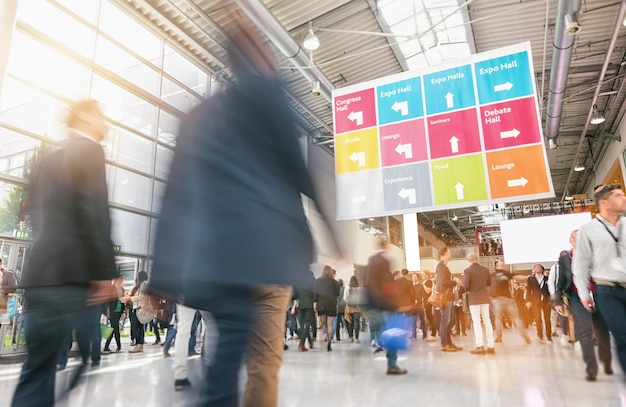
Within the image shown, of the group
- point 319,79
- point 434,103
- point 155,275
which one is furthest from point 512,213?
point 155,275

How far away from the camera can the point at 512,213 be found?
20719 millimetres

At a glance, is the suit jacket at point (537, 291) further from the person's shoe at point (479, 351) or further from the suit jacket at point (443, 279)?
the person's shoe at point (479, 351)

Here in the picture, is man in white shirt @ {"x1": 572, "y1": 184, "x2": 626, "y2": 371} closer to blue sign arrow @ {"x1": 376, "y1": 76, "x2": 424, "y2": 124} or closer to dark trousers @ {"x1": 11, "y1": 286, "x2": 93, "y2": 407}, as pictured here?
blue sign arrow @ {"x1": 376, "y1": 76, "x2": 424, "y2": 124}

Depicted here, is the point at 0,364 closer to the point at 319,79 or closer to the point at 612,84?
the point at 319,79

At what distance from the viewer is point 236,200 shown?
1.12 m

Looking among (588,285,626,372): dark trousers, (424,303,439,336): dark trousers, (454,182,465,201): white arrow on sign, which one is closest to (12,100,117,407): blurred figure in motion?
(588,285,626,372): dark trousers

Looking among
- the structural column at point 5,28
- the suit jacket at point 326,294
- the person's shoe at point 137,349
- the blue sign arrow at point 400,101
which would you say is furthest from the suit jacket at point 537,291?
the structural column at point 5,28

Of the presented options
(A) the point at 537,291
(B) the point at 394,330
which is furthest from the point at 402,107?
(A) the point at 537,291

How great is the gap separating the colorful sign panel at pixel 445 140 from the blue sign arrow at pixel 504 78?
0.01 m

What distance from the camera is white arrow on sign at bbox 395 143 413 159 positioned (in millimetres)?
4961

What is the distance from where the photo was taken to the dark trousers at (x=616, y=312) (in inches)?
105

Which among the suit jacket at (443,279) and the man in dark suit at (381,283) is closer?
the man in dark suit at (381,283)

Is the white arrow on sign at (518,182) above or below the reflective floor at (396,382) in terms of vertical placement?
above

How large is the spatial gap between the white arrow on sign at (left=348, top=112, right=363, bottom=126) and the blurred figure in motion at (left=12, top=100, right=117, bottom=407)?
3943 millimetres
